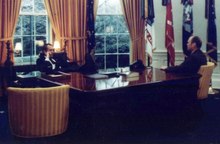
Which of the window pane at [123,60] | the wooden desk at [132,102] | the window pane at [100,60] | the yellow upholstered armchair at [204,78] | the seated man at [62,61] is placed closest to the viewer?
the wooden desk at [132,102]

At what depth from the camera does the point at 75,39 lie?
7059 millimetres

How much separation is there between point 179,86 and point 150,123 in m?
0.61

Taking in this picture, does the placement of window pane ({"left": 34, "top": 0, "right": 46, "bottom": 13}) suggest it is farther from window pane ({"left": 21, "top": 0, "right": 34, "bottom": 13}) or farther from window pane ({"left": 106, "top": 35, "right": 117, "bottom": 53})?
window pane ({"left": 106, "top": 35, "right": 117, "bottom": 53})

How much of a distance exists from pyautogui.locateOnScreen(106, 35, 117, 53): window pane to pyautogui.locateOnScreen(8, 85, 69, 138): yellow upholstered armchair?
3.94 m

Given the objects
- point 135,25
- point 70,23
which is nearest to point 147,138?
point 70,23

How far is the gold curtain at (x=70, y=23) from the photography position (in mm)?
6863

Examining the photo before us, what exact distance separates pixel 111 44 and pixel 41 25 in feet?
5.22

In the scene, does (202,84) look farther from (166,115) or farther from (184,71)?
(166,115)

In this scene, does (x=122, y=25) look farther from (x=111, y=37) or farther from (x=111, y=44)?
(x=111, y=44)

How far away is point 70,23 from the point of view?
6988 mm

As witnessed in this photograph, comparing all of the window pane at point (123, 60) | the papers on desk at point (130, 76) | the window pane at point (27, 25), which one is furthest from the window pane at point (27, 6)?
the papers on desk at point (130, 76)

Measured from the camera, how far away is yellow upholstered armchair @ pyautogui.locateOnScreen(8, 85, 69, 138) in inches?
151

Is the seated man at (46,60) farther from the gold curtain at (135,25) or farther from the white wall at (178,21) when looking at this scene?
the white wall at (178,21)

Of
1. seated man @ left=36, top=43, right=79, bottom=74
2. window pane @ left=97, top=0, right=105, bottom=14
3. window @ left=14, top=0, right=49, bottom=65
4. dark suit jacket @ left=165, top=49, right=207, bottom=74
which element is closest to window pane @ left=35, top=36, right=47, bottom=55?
window @ left=14, top=0, right=49, bottom=65
